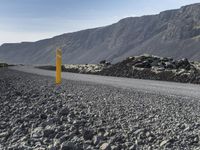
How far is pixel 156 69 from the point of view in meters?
30.1

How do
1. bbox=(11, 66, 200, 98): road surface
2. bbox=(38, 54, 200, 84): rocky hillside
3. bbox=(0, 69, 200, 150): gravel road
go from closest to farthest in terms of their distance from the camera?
bbox=(0, 69, 200, 150): gravel road < bbox=(11, 66, 200, 98): road surface < bbox=(38, 54, 200, 84): rocky hillside

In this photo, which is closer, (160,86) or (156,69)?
(160,86)

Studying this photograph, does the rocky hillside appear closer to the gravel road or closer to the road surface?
the road surface

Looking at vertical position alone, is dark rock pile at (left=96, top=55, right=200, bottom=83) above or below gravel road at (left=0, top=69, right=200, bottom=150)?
above

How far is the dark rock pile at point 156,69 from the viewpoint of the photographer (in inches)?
1014

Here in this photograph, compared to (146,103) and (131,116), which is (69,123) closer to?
(131,116)

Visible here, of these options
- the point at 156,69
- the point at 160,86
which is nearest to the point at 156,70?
the point at 156,69

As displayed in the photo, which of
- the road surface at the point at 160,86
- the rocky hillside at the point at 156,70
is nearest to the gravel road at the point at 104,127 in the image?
the road surface at the point at 160,86

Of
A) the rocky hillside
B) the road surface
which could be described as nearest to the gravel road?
the road surface

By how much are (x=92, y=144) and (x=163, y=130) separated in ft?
4.49

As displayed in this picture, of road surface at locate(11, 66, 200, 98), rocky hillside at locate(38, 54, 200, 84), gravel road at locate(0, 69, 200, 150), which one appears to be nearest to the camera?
gravel road at locate(0, 69, 200, 150)

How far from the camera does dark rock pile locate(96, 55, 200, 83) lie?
25.8 m

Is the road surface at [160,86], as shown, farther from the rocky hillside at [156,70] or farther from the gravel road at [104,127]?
the gravel road at [104,127]

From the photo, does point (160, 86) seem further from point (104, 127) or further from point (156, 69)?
point (156, 69)
